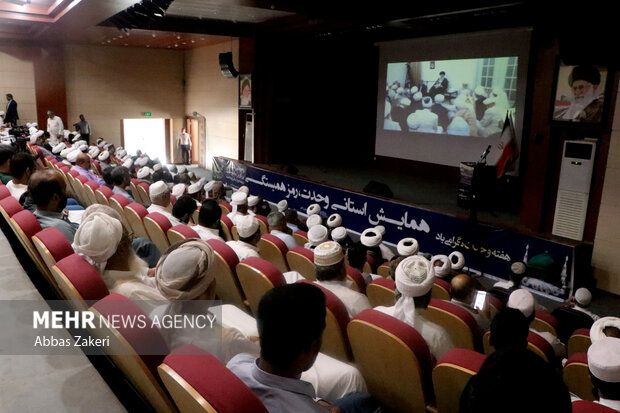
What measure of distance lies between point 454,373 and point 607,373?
21.5 inches

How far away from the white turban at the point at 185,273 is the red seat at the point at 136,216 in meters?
2.32

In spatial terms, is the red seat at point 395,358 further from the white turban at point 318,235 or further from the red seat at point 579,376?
the white turban at point 318,235

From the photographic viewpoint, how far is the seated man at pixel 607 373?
1.61 meters

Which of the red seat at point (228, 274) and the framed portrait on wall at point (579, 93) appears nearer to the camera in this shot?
the red seat at point (228, 274)

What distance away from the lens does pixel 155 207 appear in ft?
14.8

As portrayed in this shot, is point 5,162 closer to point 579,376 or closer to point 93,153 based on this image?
point 93,153

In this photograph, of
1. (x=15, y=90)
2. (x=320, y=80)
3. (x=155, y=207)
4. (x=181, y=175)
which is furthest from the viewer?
(x=15, y=90)

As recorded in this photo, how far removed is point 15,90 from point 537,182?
1397cm

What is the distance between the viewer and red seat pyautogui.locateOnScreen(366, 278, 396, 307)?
286 centimetres

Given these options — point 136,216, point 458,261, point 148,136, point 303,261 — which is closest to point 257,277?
point 303,261

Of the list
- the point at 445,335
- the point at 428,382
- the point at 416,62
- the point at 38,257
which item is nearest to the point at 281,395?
the point at 428,382

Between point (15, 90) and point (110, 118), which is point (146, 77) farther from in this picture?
point (15, 90)

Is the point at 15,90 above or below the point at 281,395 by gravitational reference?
above

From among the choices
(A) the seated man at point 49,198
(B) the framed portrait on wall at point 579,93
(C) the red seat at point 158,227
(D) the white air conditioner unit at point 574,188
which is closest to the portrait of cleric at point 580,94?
(B) the framed portrait on wall at point 579,93
